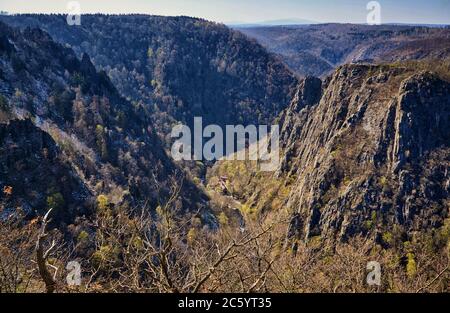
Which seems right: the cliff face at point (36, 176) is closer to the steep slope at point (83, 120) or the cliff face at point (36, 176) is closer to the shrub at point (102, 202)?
the steep slope at point (83, 120)

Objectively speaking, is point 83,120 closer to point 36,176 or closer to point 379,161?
point 36,176

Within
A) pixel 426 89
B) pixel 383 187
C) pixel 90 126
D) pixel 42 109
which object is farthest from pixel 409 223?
pixel 42 109

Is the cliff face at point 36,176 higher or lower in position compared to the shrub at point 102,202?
higher

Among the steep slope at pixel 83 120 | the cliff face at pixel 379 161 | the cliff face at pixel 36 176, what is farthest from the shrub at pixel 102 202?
the cliff face at pixel 379 161

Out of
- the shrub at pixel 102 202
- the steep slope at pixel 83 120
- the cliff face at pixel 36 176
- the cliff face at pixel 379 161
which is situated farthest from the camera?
the cliff face at pixel 379 161

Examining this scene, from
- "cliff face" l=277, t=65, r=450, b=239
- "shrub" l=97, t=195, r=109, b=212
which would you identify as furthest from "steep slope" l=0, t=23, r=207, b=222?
"cliff face" l=277, t=65, r=450, b=239
